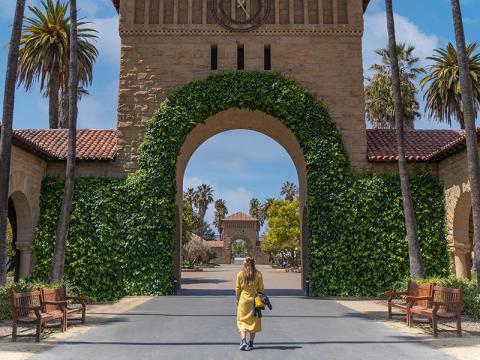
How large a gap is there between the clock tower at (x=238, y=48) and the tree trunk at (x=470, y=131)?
6.43 metres

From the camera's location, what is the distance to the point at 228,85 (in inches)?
759

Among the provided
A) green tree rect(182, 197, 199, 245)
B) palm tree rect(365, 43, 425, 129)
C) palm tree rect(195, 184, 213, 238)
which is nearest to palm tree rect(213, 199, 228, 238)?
palm tree rect(195, 184, 213, 238)

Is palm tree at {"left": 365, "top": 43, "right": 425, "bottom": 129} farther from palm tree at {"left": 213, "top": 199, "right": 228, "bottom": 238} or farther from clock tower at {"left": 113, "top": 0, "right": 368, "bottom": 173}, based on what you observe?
palm tree at {"left": 213, "top": 199, "right": 228, "bottom": 238}

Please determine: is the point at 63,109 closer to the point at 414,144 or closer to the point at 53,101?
the point at 53,101

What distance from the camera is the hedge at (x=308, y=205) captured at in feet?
59.4

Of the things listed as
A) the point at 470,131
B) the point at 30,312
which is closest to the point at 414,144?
the point at 470,131

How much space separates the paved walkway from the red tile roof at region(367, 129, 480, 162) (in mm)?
7532

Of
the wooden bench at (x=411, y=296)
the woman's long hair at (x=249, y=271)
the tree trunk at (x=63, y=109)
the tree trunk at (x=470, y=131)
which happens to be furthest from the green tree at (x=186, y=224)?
the woman's long hair at (x=249, y=271)

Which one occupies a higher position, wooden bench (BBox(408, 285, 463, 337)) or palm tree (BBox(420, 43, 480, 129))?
palm tree (BBox(420, 43, 480, 129))

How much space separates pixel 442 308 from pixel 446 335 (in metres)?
2.39

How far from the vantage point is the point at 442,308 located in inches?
477

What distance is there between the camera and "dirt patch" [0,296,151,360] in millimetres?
8203

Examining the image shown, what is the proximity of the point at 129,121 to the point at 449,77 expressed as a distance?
22380 mm

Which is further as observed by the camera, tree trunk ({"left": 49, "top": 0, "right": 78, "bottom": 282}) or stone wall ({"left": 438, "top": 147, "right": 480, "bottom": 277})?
stone wall ({"left": 438, "top": 147, "right": 480, "bottom": 277})
